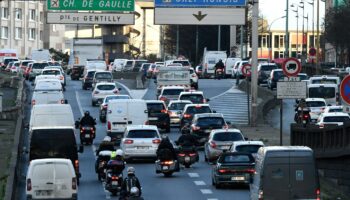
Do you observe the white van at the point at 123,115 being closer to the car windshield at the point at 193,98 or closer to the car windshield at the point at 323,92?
the car windshield at the point at 193,98

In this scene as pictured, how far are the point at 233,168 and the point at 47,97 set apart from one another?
1051 inches

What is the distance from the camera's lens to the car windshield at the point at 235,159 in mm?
33719

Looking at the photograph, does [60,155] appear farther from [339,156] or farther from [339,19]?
[339,19]

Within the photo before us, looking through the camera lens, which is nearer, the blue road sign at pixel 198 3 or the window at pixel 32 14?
the blue road sign at pixel 198 3

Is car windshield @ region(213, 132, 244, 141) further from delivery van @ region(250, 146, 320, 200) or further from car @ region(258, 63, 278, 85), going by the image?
car @ region(258, 63, 278, 85)

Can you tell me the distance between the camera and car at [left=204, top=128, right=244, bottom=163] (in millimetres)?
41000

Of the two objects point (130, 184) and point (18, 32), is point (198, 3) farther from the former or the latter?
point (18, 32)

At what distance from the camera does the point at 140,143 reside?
1649 inches

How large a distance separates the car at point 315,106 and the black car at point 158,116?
708cm

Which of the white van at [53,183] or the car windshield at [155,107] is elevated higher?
the car windshield at [155,107]

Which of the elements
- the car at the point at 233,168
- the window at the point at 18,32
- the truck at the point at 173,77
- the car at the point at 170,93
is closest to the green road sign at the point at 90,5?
the car at the point at 170,93

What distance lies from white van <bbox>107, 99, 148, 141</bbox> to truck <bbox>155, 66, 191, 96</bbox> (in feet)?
76.7

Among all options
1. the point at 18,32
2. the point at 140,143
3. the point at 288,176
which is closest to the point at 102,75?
the point at 140,143

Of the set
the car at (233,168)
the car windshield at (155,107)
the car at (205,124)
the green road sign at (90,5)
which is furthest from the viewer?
the green road sign at (90,5)
